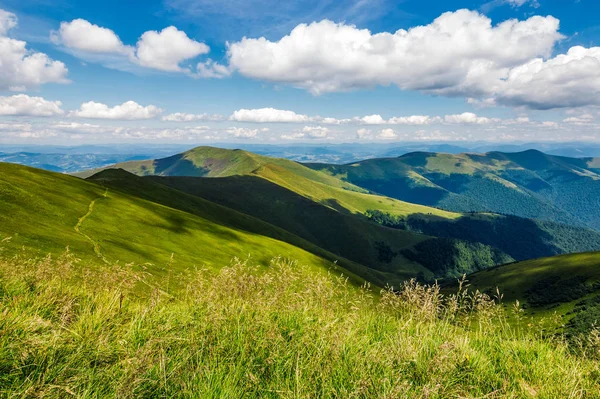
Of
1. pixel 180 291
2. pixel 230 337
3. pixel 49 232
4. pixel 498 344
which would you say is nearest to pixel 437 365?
pixel 498 344

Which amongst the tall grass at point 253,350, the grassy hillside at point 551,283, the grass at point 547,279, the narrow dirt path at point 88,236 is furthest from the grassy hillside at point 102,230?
the grass at point 547,279

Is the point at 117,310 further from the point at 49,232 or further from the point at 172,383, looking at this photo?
the point at 49,232

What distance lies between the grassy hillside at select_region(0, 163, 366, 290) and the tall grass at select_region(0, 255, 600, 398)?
51.8 feet

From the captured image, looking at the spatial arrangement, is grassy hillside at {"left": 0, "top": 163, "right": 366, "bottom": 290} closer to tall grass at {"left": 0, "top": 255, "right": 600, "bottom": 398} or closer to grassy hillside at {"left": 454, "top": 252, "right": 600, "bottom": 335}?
tall grass at {"left": 0, "top": 255, "right": 600, "bottom": 398}

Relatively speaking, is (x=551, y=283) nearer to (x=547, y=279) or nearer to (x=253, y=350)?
(x=547, y=279)

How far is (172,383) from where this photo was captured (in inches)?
179

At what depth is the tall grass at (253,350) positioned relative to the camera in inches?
170

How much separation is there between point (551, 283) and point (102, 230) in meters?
159

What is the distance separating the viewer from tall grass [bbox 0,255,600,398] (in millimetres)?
4324

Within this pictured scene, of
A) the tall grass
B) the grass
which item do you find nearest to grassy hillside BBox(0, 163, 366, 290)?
the tall grass

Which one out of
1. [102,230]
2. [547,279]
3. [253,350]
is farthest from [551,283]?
[253,350]

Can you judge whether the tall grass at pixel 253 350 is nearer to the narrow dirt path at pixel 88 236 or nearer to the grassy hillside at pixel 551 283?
the narrow dirt path at pixel 88 236

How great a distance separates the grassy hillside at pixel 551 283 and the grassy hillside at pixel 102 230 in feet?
292

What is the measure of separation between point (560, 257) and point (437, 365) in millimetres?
200839
